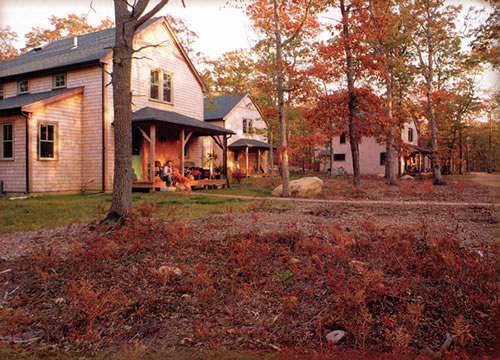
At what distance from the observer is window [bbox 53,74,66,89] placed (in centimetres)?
1645

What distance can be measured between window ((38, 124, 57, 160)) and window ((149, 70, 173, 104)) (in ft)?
17.1

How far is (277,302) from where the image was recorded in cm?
355

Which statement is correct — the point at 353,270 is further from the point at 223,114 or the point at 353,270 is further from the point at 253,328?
the point at 223,114

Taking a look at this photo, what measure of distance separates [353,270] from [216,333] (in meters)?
1.92

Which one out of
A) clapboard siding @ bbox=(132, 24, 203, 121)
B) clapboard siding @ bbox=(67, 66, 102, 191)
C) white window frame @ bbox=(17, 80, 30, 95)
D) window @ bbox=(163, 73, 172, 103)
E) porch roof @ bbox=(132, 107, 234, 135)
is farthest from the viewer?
window @ bbox=(163, 73, 172, 103)

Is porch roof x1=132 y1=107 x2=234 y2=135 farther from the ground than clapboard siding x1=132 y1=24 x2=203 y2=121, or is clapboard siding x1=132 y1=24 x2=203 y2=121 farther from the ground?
clapboard siding x1=132 y1=24 x2=203 y2=121

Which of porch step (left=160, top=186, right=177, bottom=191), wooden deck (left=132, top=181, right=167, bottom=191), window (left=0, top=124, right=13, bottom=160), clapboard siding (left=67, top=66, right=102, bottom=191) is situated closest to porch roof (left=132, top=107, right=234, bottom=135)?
clapboard siding (left=67, top=66, right=102, bottom=191)

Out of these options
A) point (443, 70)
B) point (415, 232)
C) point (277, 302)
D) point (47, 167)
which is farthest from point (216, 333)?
point (443, 70)

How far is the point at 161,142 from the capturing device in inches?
749

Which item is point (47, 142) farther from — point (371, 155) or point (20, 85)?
point (371, 155)

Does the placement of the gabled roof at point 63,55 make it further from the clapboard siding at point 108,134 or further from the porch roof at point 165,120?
the porch roof at point 165,120

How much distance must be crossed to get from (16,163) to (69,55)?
6.58 m

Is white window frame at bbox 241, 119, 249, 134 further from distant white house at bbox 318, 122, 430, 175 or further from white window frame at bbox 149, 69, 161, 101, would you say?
white window frame at bbox 149, 69, 161, 101

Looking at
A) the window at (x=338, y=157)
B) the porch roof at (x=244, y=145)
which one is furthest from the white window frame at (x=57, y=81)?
the window at (x=338, y=157)
